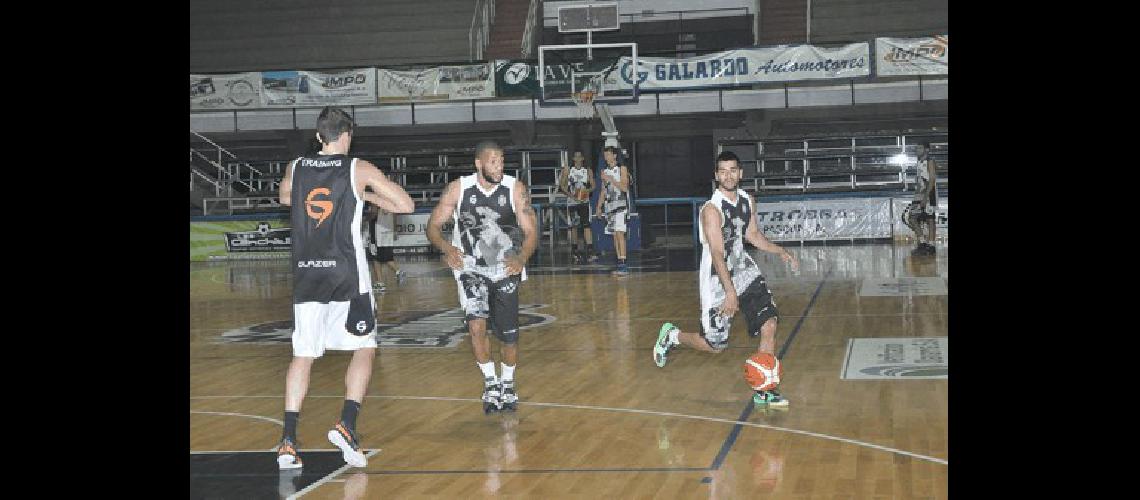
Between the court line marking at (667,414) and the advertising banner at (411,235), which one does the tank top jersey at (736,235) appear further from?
the advertising banner at (411,235)

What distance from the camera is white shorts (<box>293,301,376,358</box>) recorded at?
6.31 meters

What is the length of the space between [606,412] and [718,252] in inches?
47.4

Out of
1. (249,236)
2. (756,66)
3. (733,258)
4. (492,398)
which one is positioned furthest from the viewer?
(249,236)

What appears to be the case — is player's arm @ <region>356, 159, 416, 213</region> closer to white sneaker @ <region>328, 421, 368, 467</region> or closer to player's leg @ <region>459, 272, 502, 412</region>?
white sneaker @ <region>328, 421, 368, 467</region>

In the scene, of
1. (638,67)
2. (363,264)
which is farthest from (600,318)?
(638,67)

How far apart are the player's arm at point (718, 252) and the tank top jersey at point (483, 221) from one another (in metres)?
1.24

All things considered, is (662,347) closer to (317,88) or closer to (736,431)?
(736,431)

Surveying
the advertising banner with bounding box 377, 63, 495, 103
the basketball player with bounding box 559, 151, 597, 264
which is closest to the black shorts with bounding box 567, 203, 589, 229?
the basketball player with bounding box 559, 151, 597, 264

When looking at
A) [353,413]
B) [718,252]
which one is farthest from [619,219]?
[353,413]

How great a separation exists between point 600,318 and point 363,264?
7343 millimetres

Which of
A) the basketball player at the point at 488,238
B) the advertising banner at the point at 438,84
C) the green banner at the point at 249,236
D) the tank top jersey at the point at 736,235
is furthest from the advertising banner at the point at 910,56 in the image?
the basketball player at the point at 488,238

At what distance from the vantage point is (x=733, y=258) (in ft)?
27.2

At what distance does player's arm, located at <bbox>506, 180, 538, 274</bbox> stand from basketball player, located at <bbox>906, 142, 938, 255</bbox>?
14257 mm
